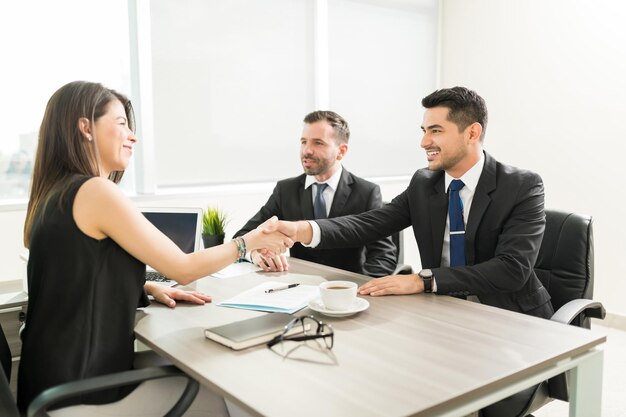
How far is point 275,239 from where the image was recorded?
84.6 inches

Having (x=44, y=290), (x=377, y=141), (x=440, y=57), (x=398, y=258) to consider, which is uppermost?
(x=440, y=57)

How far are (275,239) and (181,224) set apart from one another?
1.70ft

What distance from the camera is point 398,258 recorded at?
2943mm

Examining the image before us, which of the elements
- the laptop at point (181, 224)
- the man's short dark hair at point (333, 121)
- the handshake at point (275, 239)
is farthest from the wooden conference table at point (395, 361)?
the man's short dark hair at point (333, 121)

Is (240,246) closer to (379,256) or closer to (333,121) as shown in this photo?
(379,256)

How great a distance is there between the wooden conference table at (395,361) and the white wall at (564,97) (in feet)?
8.89

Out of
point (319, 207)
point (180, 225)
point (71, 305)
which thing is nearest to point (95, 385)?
point (71, 305)

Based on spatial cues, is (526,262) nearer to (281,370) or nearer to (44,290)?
(281,370)

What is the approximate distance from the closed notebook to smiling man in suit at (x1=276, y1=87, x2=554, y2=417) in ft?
1.41

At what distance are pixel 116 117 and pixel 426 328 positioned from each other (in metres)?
1.09

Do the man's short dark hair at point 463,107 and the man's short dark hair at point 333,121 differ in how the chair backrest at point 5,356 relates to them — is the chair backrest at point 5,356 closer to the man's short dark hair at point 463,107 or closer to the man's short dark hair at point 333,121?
the man's short dark hair at point 463,107

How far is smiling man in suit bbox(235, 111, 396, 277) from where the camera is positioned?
2.81m

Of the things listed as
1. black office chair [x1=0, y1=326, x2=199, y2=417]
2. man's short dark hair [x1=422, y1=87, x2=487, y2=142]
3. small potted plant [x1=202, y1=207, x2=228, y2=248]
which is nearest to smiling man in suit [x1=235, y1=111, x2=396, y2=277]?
small potted plant [x1=202, y1=207, x2=228, y2=248]

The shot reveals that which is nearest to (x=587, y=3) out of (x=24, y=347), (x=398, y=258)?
(x=398, y=258)
